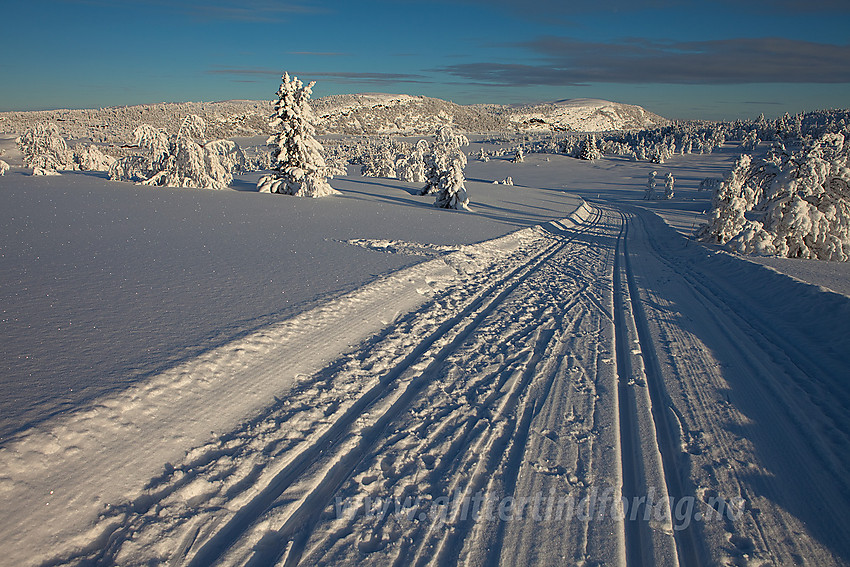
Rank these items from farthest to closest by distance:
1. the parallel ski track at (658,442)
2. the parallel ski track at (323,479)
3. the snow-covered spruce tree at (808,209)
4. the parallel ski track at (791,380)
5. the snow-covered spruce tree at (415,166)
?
the snow-covered spruce tree at (415,166)
the snow-covered spruce tree at (808,209)
the parallel ski track at (791,380)
the parallel ski track at (658,442)
the parallel ski track at (323,479)

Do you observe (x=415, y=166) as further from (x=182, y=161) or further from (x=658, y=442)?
(x=658, y=442)

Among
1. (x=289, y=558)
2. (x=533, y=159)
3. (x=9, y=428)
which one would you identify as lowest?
(x=289, y=558)

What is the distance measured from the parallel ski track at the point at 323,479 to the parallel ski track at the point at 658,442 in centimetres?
205

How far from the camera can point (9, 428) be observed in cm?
318

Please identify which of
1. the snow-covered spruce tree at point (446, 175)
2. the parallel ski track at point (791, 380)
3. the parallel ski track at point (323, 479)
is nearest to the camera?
the parallel ski track at point (323, 479)

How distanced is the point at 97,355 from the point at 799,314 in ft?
33.1

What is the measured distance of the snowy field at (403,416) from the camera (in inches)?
109

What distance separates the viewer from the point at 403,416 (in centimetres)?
407

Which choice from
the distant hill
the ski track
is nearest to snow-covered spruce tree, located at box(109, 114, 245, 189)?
the ski track

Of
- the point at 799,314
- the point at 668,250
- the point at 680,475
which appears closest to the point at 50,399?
the point at 680,475

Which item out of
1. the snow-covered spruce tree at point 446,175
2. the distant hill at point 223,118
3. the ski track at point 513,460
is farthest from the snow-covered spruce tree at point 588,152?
the ski track at point 513,460

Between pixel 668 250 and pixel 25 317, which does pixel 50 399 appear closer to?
pixel 25 317

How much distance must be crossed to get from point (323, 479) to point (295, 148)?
25307 mm

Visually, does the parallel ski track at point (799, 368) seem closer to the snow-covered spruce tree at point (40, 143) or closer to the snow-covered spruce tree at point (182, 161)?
the snow-covered spruce tree at point (182, 161)
